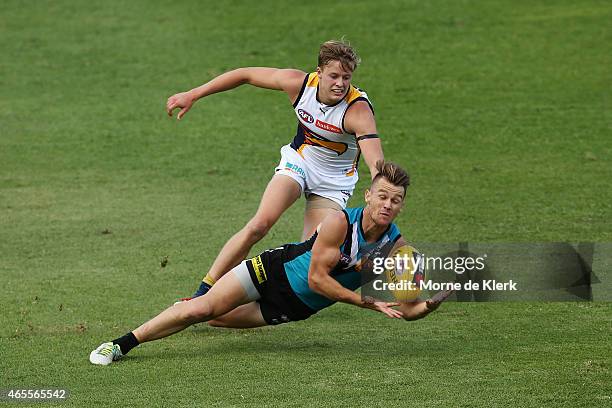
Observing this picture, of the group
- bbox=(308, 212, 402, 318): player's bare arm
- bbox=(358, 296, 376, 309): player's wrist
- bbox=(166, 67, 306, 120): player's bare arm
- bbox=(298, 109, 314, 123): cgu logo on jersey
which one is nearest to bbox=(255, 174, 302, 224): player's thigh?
bbox=(298, 109, 314, 123): cgu logo on jersey

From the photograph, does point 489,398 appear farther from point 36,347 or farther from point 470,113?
point 470,113

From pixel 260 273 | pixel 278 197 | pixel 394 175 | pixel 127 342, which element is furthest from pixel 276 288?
pixel 394 175

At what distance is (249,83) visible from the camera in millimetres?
9930

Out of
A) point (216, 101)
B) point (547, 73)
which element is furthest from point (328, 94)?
point (547, 73)

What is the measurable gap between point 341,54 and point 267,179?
18.3ft

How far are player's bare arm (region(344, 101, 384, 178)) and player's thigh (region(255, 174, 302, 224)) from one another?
725 millimetres

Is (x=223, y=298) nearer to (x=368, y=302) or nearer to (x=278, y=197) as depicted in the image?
(x=368, y=302)

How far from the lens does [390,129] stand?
54.4ft

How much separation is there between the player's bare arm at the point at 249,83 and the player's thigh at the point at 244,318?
1.80 metres

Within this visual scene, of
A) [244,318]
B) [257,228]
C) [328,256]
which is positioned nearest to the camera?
[328,256]

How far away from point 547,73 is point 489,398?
38.9 feet

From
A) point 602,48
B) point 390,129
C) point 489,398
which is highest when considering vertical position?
point 602,48

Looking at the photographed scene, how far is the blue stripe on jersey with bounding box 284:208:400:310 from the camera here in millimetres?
8422

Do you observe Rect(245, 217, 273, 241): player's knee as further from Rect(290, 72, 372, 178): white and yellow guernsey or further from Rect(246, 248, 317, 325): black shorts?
Rect(246, 248, 317, 325): black shorts
